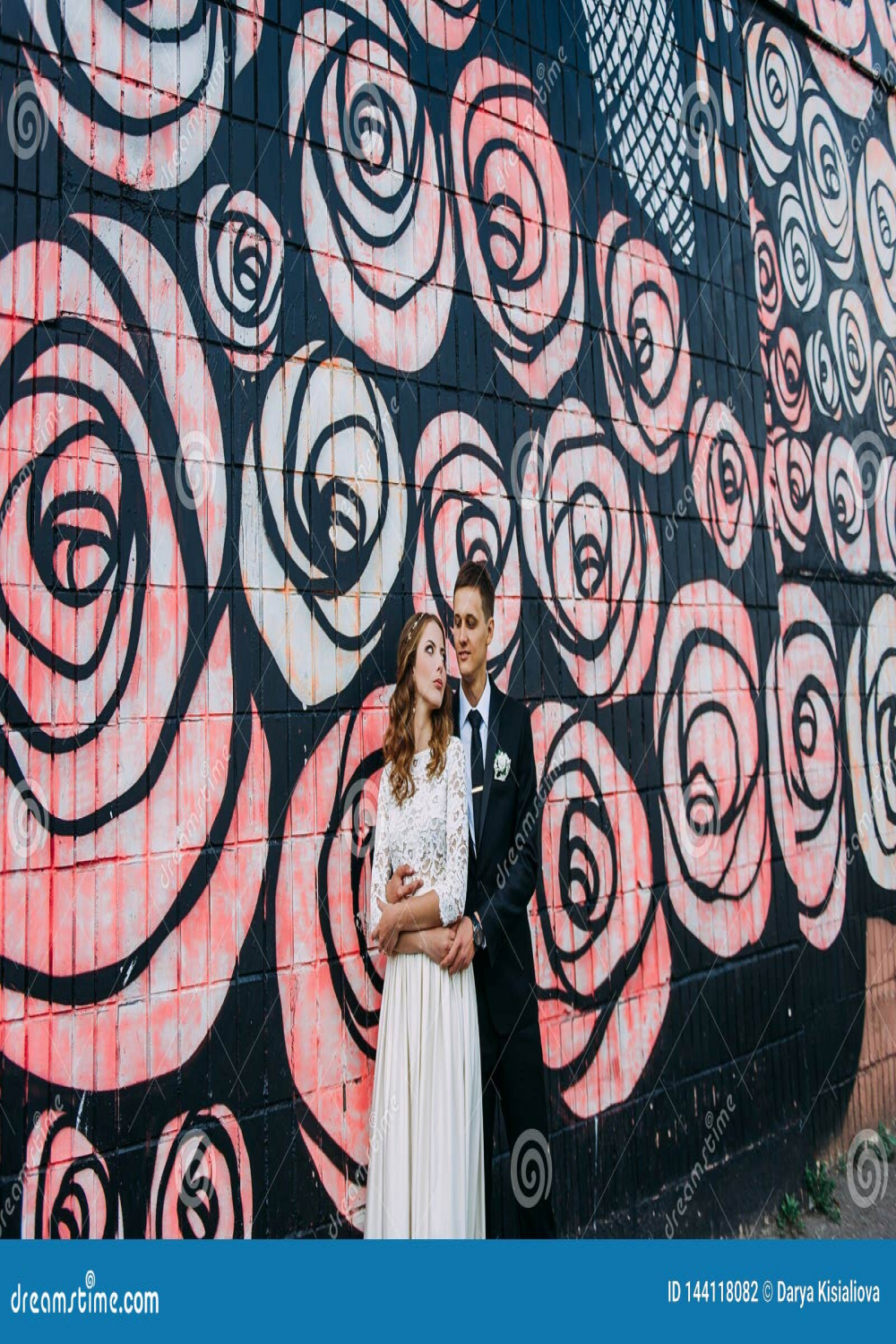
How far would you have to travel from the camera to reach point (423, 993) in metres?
3.31

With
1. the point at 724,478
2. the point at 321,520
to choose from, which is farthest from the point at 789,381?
the point at 321,520

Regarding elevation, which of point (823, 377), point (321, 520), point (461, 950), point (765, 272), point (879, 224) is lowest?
point (461, 950)

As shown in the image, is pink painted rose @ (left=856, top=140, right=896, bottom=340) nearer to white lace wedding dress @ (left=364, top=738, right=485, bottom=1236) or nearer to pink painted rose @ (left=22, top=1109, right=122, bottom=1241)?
white lace wedding dress @ (left=364, top=738, right=485, bottom=1236)

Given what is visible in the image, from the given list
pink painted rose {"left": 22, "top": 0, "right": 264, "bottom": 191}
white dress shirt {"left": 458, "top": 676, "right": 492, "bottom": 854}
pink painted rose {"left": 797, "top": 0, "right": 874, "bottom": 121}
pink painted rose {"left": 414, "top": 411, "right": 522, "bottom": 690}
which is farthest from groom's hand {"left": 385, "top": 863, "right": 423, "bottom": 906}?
pink painted rose {"left": 797, "top": 0, "right": 874, "bottom": 121}

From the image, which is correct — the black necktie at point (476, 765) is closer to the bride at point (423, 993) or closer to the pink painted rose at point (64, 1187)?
the bride at point (423, 993)

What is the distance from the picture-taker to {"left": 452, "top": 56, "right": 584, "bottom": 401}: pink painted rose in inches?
163

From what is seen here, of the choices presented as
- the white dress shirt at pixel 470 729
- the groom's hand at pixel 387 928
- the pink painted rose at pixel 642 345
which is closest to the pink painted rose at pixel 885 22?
the pink painted rose at pixel 642 345

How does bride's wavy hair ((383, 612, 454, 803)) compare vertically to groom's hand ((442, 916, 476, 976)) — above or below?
above

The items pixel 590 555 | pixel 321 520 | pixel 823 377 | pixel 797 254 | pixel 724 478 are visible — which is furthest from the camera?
pixel 823 377

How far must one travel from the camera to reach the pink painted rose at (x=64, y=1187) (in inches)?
109

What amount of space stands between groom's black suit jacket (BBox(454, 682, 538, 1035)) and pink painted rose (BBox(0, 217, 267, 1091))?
2.18 ft

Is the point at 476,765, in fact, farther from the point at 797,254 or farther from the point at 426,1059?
the point at 797,254

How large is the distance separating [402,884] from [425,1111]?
1.97 ft

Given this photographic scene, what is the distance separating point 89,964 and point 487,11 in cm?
347
